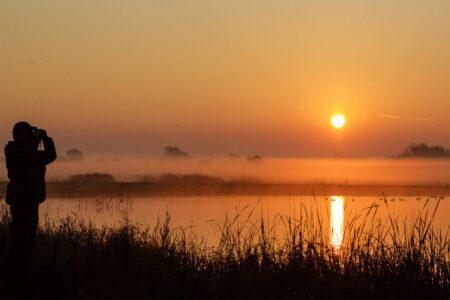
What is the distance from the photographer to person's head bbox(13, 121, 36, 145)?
24.8ft

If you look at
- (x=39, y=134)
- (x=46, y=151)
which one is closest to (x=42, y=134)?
(x=39, y=134)

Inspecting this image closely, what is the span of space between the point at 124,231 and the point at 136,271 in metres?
2.96

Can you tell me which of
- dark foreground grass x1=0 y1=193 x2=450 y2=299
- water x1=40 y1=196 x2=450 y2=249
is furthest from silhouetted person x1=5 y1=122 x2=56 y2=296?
water x1=40 y1=196 x2=450 y2=249

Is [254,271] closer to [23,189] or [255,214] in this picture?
[23,189]

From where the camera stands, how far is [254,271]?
873cm

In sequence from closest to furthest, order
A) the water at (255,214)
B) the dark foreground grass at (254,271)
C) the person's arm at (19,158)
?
the person's arm at (19,158) < the dark foreground grass at (254,271) < the water at (255,214)

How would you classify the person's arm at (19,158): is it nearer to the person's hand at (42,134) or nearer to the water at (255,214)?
the person's hand at (42,134)

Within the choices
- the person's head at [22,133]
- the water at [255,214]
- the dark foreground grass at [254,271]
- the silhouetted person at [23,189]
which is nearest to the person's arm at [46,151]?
the silhouetted person at [23,189]

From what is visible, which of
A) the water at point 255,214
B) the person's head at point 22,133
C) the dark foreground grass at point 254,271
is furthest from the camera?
the water at point 255,214

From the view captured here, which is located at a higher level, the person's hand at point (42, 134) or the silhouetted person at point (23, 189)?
the person's hand at point (42, 134)

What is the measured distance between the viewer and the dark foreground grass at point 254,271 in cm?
806

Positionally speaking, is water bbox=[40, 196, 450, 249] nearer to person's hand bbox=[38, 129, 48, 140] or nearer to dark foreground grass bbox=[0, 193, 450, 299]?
dark foreground grass bbox=[0, 193, 450, 299]

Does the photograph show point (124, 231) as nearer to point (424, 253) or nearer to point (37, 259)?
point (37, 259)

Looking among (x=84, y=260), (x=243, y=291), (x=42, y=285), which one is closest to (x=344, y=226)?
(x=243, y=291)
